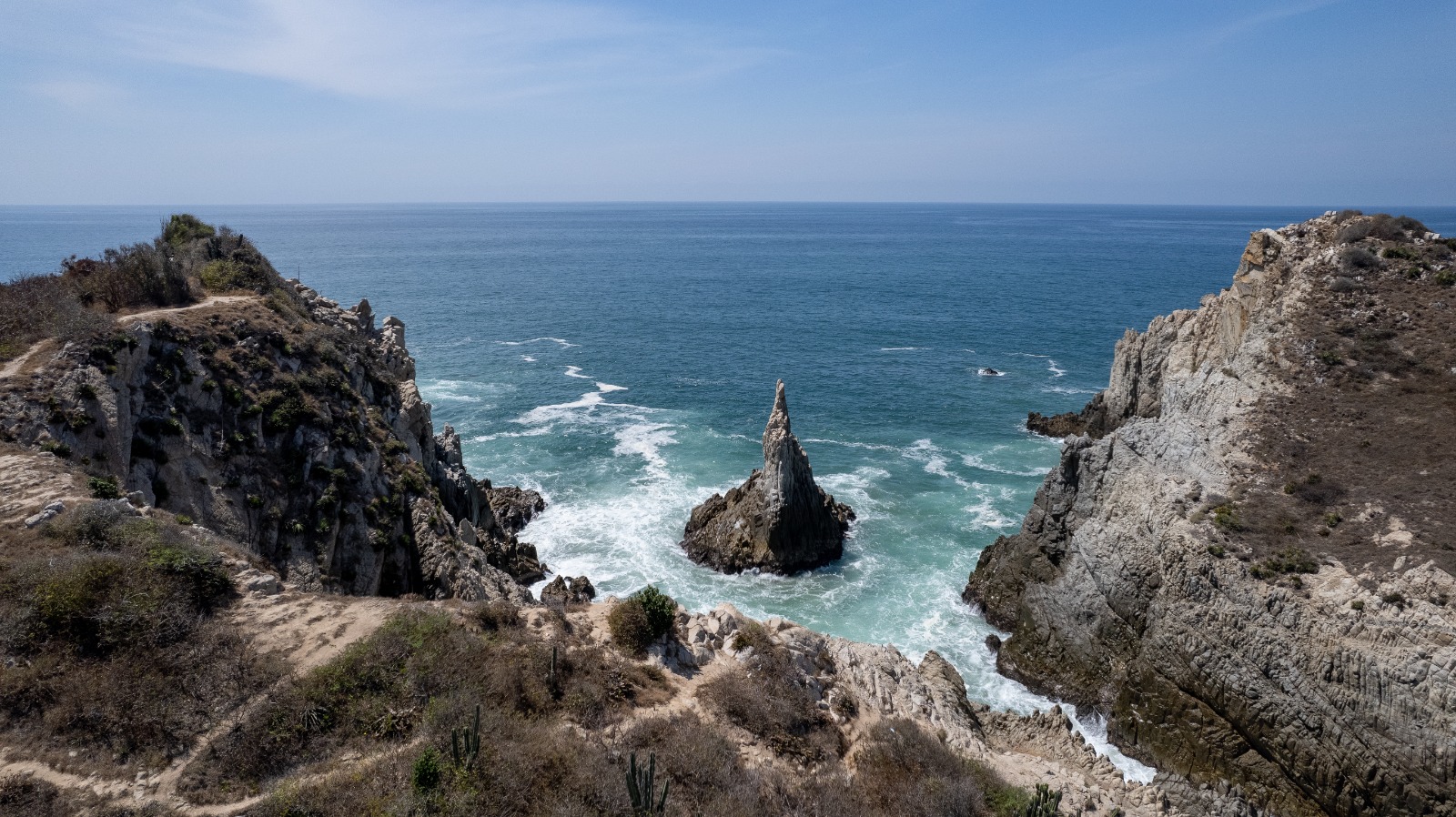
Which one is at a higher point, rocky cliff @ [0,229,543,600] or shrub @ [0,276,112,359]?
shrub @ [0,276,112,359]

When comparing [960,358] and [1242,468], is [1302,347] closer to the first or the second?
[1242,468]

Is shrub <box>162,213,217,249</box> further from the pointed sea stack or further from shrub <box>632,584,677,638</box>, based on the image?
shrub <box>632,584,677,638</box>

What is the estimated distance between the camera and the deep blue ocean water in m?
42.6

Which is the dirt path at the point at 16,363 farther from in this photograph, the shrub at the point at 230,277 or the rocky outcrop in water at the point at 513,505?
the rocky outcrop in water at the point at 513,505

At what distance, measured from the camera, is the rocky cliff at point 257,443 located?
26.9 meters

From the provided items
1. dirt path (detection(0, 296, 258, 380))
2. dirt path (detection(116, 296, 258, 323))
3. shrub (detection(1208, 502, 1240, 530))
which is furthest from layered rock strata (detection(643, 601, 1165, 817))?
dirt path (detection(116, 296, 258, 323))

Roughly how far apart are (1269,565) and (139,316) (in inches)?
1980

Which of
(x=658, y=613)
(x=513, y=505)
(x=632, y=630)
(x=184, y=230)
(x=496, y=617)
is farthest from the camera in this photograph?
(x=513, y=505)

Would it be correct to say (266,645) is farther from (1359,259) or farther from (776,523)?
(1359,259)

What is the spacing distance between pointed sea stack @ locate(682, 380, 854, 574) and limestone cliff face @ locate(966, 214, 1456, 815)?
31.3ft

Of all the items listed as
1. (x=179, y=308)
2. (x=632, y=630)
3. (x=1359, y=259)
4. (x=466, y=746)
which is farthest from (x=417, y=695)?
(x=1359, y=259)

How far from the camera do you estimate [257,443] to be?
30516mm

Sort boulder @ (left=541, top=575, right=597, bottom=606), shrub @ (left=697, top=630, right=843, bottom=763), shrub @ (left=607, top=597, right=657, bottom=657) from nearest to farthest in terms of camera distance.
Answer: shrub @ (left=697, top=630, right=843, bottom=763) → shrub @ (left=607, top=597, right=657, bottom=657) → boulder @ (left=541, top=575, right=597, bottom=606)

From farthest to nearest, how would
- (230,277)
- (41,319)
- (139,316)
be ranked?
(230,277)
(139,316)
(41,319)
